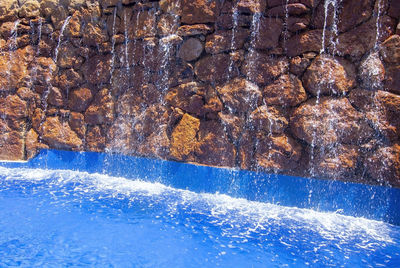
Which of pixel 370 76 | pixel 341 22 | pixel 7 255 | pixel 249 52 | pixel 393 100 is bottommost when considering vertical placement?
pixel 7 255

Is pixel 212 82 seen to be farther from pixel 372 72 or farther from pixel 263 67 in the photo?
pixel 372 72

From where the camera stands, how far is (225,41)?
399 cm

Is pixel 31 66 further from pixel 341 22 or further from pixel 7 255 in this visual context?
pixel 341 22

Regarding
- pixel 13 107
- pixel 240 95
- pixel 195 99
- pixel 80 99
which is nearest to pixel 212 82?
pixel 195 99

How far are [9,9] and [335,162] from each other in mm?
5823

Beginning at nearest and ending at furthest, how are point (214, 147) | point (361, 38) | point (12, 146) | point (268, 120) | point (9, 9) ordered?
point (361, 38)
point (268, 120)
point (214, 147)
point (12, 146)
point (9, 9)

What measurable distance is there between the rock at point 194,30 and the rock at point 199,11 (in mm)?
82

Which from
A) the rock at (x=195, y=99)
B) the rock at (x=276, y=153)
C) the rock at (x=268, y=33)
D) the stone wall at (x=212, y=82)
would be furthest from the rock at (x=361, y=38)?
the rock at (x=195, y=99)

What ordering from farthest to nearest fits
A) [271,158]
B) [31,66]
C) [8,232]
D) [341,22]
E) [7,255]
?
[31,66], [271,158], [341,22], [8,232], [7,255]

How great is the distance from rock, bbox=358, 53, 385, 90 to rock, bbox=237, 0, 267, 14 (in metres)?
1.37

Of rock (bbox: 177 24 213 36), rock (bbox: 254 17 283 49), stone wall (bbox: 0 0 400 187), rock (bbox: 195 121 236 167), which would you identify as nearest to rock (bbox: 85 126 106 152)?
stone wall (bbox: 0 0 400 187)

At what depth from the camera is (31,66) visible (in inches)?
204

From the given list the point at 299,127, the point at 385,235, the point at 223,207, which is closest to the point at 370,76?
the point at 299,127

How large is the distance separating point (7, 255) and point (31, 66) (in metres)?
3.99
